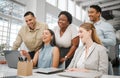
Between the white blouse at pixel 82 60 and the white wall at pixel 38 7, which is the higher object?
the white wall at pixel 38 7

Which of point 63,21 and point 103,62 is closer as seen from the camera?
point 103,62

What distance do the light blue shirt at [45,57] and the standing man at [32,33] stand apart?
12.7 inches

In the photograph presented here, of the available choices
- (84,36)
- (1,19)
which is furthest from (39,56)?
(1,19)

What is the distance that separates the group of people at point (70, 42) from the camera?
4.86ft

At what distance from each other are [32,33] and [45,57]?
58 cm

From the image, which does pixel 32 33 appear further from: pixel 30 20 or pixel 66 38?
pixel 66 38

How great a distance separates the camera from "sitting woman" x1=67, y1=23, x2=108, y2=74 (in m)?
1.43

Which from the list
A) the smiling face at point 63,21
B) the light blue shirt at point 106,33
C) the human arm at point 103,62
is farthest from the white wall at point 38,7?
the human arm at point 103,62

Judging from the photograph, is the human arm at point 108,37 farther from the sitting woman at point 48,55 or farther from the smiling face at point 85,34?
the sitting woman at point 48,55

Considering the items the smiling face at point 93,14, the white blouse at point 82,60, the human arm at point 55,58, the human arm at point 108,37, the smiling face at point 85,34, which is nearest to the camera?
the white blouse at point 82,60

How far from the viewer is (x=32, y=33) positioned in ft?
7.45

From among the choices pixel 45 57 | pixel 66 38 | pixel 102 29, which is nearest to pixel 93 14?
pixel 102 29

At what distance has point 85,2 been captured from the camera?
7.39 meters

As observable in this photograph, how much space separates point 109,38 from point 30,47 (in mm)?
1055
